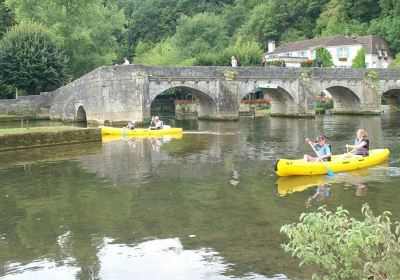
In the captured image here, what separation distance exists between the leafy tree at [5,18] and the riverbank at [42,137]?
33.9 m

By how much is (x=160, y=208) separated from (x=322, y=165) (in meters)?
6.82

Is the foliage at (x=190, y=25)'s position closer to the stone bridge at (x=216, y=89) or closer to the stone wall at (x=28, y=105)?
the stone wall at (x=28, y=105)

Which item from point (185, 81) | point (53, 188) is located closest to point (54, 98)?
point (185, 81)

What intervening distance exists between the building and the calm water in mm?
44603

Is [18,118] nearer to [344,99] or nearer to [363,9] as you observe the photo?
[344,99]

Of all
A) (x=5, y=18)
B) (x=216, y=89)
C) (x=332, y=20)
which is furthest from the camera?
(x=332, y=20)

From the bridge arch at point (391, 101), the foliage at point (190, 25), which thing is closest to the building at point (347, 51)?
the foliage at point (190, 25)

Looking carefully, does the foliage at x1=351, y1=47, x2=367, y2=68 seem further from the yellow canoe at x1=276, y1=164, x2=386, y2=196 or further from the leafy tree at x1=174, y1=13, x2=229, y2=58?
the yellow canoe at x1=276, y1=164, x2=386, y2=196

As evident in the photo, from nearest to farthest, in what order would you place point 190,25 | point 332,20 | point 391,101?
1. point 391,101
2. point 190,25
3. point 332,20

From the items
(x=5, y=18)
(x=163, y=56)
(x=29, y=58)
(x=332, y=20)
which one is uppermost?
(x=332, y=20)

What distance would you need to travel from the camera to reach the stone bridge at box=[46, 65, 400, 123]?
1639 inches

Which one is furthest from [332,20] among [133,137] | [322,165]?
[322,165]

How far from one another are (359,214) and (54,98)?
42.8 metres

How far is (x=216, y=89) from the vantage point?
1753 inches
